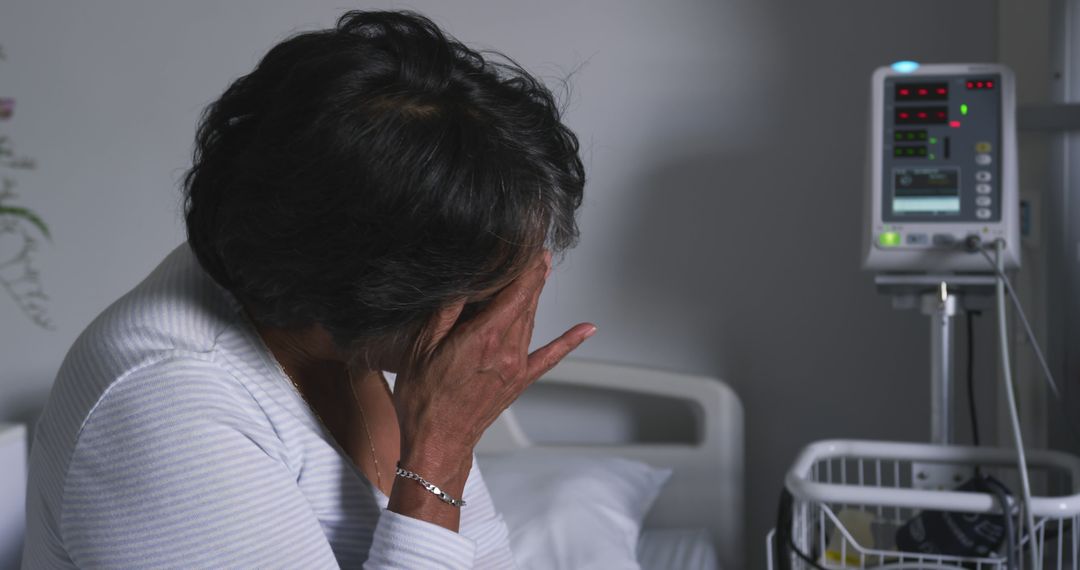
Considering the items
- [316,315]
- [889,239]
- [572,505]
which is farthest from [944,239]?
[316,315]

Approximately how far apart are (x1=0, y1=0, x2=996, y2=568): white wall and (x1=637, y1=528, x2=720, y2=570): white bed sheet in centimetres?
21

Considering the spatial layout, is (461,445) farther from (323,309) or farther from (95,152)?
(95,152)

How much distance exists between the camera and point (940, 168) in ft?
4.53

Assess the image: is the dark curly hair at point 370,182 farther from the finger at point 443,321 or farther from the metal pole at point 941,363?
the metal pole at point 941,363

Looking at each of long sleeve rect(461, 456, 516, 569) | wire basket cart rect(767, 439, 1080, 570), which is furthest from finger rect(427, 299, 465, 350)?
wire basket cart rect(767, 439, 1080, 570)

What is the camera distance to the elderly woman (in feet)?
2.33

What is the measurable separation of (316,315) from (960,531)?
860 millimetres

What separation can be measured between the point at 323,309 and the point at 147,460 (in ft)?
0.56

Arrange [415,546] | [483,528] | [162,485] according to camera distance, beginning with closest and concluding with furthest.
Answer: [162,485] < [415,546] < [483,528]

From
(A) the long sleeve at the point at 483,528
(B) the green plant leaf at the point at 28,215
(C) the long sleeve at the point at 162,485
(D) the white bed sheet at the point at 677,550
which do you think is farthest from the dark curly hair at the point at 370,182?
(B) the green plant leaf at the point at 28,215

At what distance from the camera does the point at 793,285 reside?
5.86 feet

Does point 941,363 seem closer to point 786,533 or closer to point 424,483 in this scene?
point 786,533


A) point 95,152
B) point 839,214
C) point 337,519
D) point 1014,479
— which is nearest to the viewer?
point 337,519

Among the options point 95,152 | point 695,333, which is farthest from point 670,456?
point 95,152
